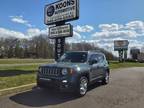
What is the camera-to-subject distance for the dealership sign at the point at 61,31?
20.6 meters

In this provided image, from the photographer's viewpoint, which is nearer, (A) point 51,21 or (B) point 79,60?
(B) point 79,60

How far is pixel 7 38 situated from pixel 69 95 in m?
110

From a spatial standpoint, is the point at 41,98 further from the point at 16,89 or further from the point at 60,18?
the point at 60,18

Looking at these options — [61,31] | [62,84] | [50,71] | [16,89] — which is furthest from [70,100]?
[61,31]

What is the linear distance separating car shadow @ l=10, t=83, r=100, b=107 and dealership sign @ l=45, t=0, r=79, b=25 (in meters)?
11.3

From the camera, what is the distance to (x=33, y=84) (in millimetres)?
11867

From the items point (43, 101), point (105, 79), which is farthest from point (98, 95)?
point (105, 79)

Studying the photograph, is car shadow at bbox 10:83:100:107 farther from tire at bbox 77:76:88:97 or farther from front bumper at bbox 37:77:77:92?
front bumper at bbox 37:77:77:92

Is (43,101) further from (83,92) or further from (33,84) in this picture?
(33,84)

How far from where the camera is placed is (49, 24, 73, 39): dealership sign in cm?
2056

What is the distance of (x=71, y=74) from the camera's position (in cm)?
936

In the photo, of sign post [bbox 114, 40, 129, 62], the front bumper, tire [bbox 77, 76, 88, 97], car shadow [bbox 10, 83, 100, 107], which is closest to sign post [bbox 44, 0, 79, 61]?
car shadow [bbox 10, 83, 100, 107]

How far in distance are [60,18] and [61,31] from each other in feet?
4.07

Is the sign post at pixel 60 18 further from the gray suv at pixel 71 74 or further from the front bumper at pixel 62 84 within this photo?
the front bumper at pixel 62 84
